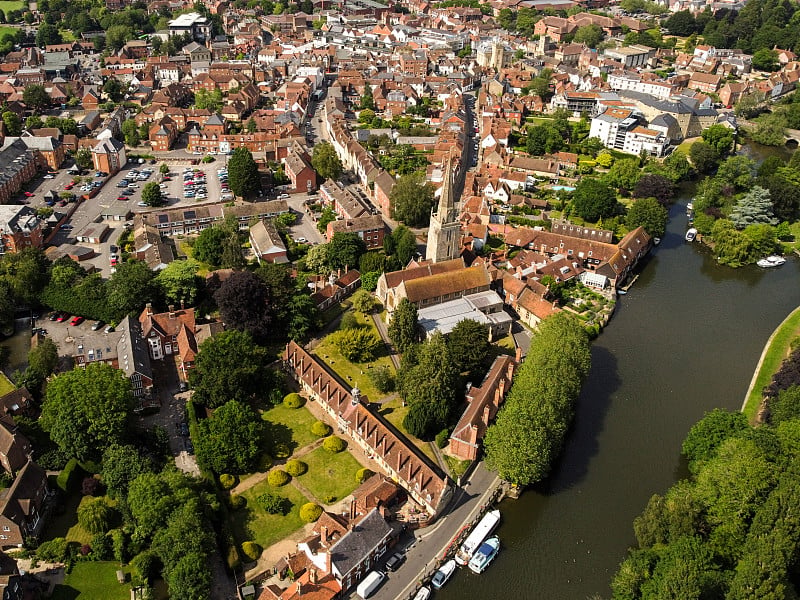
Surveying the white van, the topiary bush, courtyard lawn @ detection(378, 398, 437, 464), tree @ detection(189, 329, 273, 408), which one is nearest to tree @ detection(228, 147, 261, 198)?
tree @ detection(189, 329, 273, 408)

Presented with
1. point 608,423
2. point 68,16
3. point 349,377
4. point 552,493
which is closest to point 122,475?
point 349,377

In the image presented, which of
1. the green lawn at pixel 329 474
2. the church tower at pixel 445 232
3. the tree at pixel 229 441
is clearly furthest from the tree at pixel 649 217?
the tree at pixel 229 441

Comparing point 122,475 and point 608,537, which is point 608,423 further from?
point 122,475

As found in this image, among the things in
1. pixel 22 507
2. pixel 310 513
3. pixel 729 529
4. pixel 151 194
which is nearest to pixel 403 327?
pixel 310 513

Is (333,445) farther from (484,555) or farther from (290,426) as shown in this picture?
(484,555)

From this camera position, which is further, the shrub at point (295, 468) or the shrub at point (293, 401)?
the shrub at point (293, 401)

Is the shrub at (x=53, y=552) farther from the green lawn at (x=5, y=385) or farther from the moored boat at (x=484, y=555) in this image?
the moored boat at (x=484, y=555)
